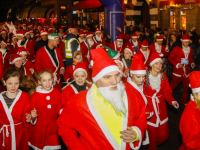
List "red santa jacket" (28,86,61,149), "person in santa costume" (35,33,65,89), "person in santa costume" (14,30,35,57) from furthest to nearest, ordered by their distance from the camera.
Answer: "person in santa costume" (14,30,35,57), "person in santa costume" (35,33,65,89), "red santa jacket" (28,86,61,149)

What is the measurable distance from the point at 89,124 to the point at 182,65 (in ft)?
19.3

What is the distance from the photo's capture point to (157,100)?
5172 millimetres

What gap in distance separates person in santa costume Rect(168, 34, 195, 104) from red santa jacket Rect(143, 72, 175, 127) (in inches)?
127

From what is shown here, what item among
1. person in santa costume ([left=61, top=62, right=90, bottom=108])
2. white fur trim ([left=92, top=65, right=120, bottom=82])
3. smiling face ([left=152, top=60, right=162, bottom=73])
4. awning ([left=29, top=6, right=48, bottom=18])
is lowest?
person in santa costume ([left=61, top=62, right=90, bottom=108])

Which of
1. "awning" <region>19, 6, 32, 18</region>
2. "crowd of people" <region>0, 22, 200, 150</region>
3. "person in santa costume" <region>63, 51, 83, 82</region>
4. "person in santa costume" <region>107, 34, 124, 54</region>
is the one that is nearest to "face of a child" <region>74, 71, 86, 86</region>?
"crowd of people" <region>0, 22, 200, 150</region>

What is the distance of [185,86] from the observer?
27.4 feet

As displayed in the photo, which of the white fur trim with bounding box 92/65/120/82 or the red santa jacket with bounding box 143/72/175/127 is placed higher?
the white fur trim with bounding box 92/65/120/82

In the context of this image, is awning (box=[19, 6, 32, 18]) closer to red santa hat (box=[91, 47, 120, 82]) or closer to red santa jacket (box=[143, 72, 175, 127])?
red santa jacket (box=[143, 72, 175, 127])

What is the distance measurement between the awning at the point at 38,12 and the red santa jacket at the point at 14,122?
40.5 m

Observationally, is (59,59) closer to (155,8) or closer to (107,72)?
(107,72)

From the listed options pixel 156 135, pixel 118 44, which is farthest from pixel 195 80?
pixel 118 44

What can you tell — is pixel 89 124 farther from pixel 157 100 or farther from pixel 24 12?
pixel 24 12

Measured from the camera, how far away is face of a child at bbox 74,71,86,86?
513 cm

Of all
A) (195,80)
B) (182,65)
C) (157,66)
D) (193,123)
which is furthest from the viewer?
(182,65)
